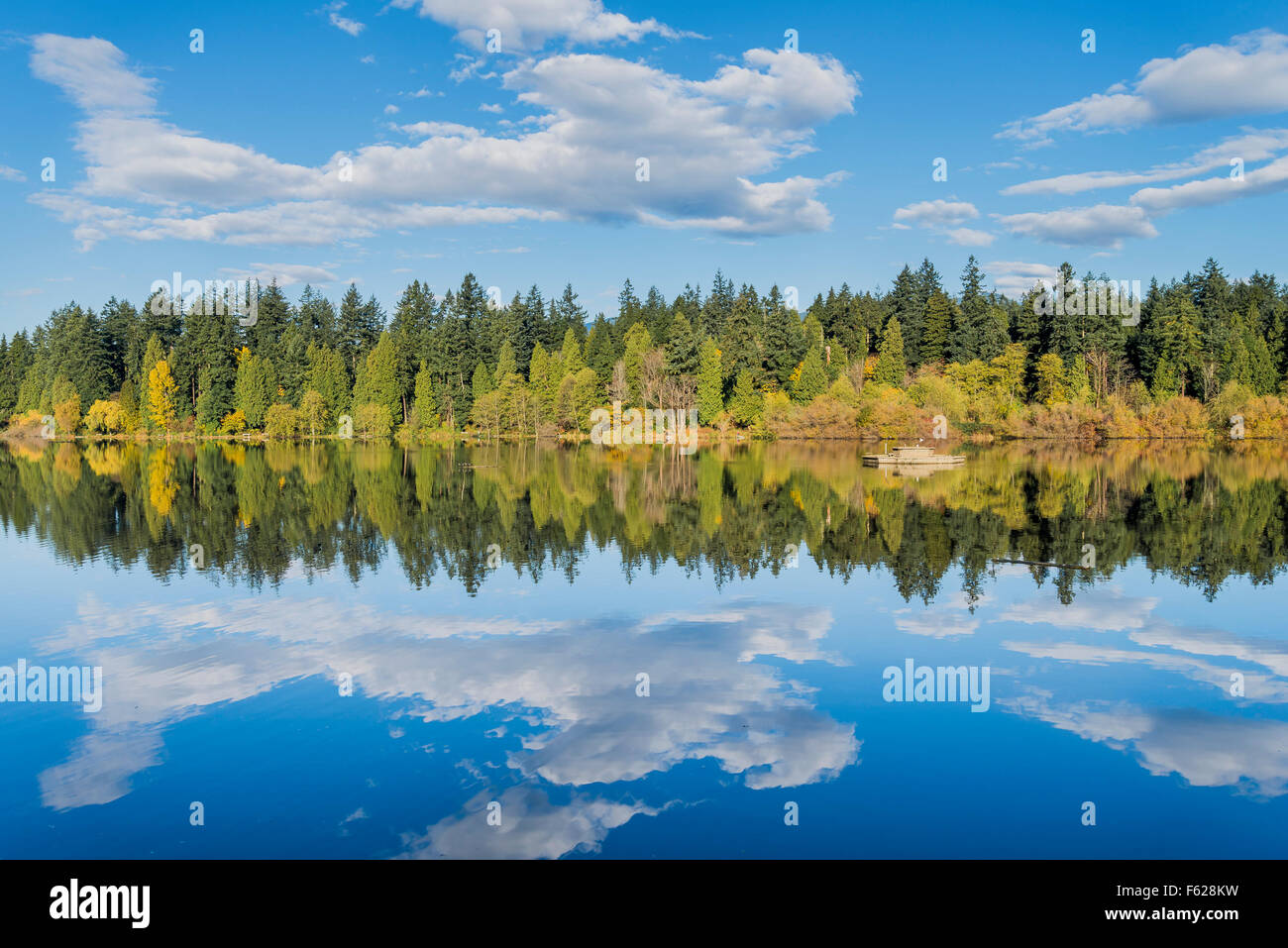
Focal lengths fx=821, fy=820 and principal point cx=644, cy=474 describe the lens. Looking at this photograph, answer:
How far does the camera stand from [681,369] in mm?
80750

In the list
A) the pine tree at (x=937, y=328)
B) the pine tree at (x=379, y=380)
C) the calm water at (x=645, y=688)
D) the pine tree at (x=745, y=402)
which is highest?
the pine tree at (x=937, y=328)

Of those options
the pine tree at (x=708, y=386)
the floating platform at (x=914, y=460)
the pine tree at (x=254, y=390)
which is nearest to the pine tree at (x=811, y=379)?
the pine tree at (x=708, y=386)

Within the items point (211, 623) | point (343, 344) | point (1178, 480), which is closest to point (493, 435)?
point (343, 344)

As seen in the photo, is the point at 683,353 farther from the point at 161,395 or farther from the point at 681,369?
the point at 161,395

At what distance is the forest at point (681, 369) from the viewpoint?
73.8 metres

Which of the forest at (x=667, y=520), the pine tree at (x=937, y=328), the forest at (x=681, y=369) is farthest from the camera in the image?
the pine tree at (x=937, y=328)

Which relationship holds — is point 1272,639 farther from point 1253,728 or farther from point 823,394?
point 823,394

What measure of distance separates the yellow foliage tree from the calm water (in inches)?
2917

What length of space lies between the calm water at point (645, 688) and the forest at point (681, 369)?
188 ft

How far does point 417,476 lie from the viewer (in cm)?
3903

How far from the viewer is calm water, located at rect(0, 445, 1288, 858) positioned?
6547 mm

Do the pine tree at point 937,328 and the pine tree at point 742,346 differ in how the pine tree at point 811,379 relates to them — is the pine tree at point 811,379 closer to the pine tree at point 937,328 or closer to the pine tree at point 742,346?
the pine tree at point 742,346

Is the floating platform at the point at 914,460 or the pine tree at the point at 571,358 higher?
the pine tree at the point at 571,358
